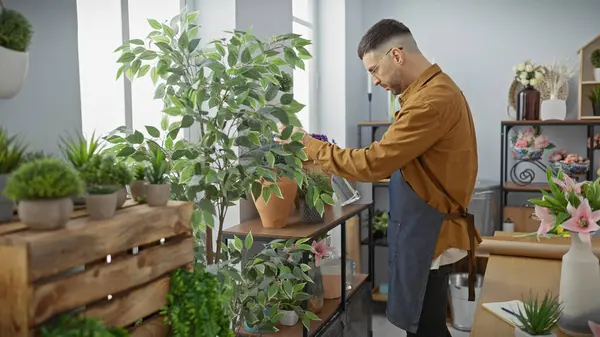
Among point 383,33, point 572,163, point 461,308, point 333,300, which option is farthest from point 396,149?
point 572,163

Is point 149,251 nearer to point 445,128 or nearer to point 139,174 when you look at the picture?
point 139,174

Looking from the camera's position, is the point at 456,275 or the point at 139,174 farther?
the point at 456,275

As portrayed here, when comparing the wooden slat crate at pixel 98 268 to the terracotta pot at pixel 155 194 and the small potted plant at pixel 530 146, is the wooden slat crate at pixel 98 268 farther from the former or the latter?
the small potted plant at pixel 530 146

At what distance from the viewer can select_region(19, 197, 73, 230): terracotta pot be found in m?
0.97

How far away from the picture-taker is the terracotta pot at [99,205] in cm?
107

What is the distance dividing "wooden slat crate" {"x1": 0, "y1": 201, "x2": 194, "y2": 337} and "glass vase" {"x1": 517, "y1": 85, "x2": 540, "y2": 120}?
127 inches

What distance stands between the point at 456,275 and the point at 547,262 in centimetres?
149

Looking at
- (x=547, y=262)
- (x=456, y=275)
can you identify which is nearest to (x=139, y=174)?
(x=547, y=262)

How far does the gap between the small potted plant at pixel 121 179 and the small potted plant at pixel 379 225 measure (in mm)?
3324

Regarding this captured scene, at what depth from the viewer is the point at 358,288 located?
2957 mm

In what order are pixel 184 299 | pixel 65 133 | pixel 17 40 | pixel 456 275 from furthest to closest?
1. pixel 456 275
2. pixel 65 133
3. pixel 184 299
4. pixel 17 40

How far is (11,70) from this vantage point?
1.11m

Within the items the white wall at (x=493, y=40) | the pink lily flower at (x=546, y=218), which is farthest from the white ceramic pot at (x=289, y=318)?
the white wall at (x=493, y=40)

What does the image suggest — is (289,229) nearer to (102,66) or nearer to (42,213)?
(102,66)
